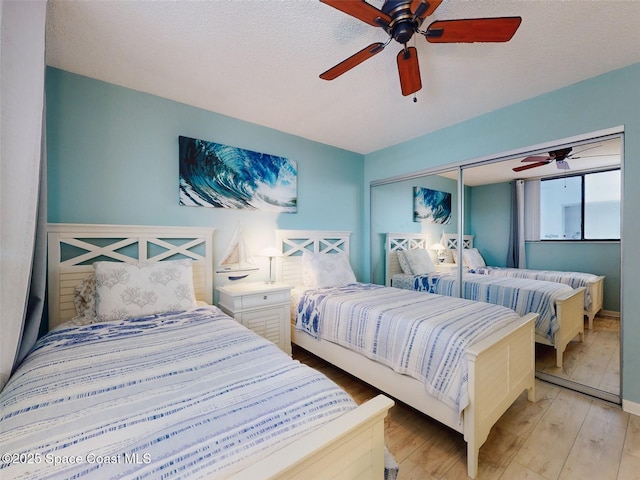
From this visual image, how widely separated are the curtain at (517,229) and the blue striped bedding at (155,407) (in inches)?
98.9

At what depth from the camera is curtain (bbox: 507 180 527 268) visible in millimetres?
2613

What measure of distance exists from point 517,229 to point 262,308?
2605 millimetres

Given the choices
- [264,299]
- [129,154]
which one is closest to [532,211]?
[264,299]

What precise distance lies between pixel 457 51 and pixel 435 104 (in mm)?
726

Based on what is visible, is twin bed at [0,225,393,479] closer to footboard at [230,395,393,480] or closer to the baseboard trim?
footboard at [230,395,393,480]

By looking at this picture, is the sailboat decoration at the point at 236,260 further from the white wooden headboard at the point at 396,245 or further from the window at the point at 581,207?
the window at the point at 581,207

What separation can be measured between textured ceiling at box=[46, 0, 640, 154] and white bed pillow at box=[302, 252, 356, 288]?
5.15ft

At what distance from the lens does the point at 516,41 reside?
1723 millimetres

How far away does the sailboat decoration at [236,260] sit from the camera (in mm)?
2699

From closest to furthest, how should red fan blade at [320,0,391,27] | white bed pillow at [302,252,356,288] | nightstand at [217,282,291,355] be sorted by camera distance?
red fan blade at [320,0,391,27], nightstand at [217,282,291,355], white bed pillow at [302,252,356,288]

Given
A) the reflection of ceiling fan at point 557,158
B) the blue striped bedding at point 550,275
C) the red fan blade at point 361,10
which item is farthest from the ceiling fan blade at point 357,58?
the blue striped bedding at point 550,275

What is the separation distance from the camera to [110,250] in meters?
2.15

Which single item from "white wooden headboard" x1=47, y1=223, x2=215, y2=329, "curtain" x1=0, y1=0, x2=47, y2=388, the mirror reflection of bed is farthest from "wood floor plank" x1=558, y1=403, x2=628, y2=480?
"curtain" x1=0, y1=0, x2=47, y2=388

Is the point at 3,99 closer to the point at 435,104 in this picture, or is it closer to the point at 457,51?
the point at 457,51
